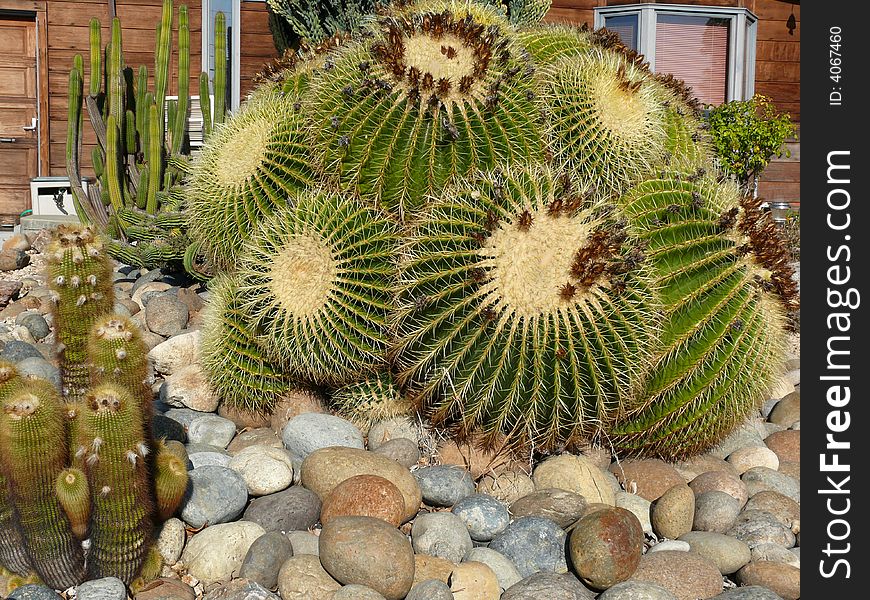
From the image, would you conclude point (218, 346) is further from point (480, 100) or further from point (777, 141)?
point (777, 141)

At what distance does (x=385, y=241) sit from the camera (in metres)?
3.62

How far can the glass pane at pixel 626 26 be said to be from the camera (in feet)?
36.7

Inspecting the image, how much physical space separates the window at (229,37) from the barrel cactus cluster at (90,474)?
783 centimetres

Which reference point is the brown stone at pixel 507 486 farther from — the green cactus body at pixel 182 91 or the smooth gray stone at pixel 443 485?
the green cactus body at pixel 182 91

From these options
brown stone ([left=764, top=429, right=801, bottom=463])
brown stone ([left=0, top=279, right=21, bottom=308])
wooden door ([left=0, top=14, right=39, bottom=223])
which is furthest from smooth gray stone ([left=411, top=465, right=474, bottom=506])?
wooden door ([left=0, top=14, right=39, bottom=223])

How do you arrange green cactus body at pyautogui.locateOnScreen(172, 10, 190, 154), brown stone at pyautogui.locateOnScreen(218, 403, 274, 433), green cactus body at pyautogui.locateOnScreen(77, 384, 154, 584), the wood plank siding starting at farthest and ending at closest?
the wood plank siding
green cactus body at pyautogui.locateOnScreen(172, 10, 190, 154)
brown stone at pyautogui.locateOnScreen(218, 403, 274, 433)
green cactus body at pyautogui.locateOnScreen(77, 384, 154, 584)

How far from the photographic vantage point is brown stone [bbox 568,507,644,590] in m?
2.83

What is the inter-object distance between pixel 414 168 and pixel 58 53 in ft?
25.5

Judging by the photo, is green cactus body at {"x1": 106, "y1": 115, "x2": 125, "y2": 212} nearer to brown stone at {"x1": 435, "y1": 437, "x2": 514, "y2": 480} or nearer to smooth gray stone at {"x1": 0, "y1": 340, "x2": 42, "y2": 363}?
smooth gray stone at {"x1": 0, "y1": 340, "x2": 42, "y2": 363}

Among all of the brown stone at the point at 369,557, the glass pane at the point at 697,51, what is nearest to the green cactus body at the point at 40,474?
the brown stone at the point at 369,557


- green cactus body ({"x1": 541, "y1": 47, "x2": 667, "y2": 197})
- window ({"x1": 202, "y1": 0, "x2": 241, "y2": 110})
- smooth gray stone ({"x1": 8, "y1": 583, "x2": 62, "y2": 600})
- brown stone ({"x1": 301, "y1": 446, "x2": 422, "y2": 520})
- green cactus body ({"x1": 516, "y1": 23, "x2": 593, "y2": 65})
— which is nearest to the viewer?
smooth gray stone ({"x1": 8, "y1": 583, "x2": 62, "y2": 600})

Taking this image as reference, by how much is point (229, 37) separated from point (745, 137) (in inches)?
239

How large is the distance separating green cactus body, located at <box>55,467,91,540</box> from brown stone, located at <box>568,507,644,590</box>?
1.56 m

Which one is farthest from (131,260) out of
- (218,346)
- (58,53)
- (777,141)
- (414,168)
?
(777,141)
